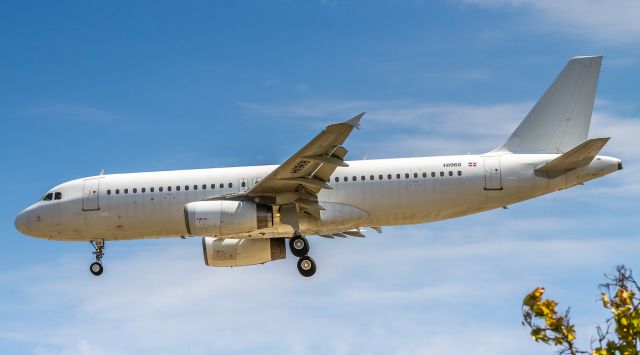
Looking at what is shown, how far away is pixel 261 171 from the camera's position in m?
32.4

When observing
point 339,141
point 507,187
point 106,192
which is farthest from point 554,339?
point 106,192

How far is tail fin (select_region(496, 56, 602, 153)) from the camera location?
1273 inches

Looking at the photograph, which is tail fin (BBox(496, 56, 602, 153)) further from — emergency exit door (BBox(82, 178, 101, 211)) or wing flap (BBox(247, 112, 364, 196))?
emergency exit door (BBox(82, 178, 101, 211))

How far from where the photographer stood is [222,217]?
1172 inches

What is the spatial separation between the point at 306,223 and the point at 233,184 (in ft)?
9.61

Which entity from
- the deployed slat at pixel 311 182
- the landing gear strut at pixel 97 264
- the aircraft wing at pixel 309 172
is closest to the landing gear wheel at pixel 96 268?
the landing gear strut at pixel 97 264

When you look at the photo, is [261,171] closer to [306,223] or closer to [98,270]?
[306,223]

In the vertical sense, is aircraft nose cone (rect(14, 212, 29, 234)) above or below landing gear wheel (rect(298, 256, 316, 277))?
above

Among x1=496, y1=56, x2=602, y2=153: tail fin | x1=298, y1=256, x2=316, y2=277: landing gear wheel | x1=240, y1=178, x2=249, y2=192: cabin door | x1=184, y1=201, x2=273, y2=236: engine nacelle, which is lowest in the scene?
x1=298, y1=256, x2=316, y2=277: landing gear wheel

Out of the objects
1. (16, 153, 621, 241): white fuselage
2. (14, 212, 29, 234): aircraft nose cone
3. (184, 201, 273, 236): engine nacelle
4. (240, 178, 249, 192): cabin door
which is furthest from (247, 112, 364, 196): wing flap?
(14, 212, 29, 234): aircraft nose cone

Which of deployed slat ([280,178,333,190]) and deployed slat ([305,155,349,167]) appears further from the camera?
deployed slat ([280,178,333,190])

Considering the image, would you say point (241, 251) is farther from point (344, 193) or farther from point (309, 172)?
point (309, 172)

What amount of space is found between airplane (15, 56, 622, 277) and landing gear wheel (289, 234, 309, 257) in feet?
0.11

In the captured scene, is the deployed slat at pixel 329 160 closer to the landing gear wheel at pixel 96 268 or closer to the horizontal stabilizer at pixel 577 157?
the horizontal stabilizer at pixel 577 157
